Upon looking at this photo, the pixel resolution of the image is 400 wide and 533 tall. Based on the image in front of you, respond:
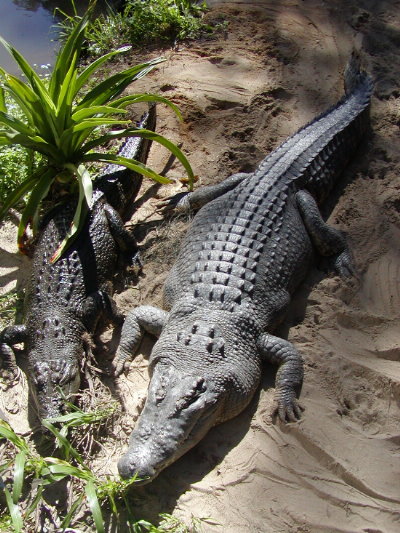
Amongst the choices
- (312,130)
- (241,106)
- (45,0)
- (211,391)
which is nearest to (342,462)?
(211,391)

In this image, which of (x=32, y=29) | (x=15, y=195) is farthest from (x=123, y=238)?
(x=32, y=29)

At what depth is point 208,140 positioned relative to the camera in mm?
4934

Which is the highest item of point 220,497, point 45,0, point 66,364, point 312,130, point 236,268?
point 45,0

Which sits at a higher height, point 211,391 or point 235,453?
point 211,391

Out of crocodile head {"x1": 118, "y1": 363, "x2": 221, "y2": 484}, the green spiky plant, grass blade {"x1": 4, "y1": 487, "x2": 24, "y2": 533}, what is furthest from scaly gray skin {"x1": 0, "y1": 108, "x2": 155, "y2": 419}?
crocodile head {"x1": 118, "y1": 363, "x2": 221, "y2": 484}

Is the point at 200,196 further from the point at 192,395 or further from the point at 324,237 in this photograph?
the point at 192,395

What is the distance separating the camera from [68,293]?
3.84 meters

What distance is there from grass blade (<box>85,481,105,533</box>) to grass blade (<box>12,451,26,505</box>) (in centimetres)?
35

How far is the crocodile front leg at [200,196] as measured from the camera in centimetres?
433

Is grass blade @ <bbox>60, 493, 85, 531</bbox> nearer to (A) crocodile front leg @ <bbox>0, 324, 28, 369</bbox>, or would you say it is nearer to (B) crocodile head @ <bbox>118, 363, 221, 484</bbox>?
(B) crocodile head @ <bbox>118, 363, 221, 484</bbox>

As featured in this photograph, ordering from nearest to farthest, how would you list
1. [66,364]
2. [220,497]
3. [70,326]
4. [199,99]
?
[220,497]
[66,364]
[70,326]
[199,99]

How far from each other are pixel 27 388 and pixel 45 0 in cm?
726

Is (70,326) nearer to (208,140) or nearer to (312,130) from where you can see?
(208,140)

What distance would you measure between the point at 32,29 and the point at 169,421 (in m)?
6.97
